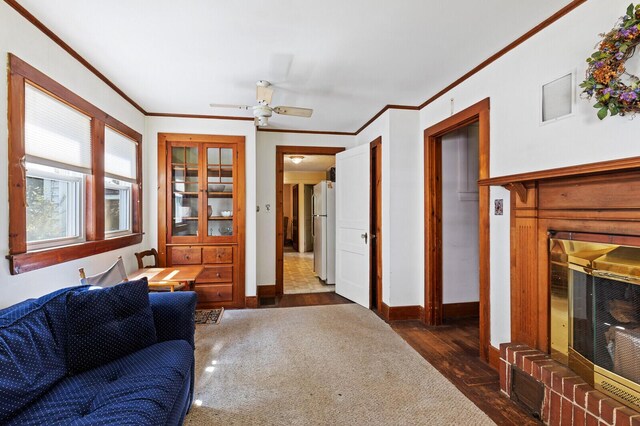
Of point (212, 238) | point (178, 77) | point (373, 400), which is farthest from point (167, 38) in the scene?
point (373, 400)

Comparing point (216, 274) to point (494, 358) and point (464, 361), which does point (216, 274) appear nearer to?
point (464, 361)

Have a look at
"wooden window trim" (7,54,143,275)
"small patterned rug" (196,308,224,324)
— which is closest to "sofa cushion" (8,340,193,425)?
"wooden window trim" (7,54,143,275)

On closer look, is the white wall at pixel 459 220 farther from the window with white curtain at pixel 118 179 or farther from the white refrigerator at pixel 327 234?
the window with white curtain at pixel 118 179

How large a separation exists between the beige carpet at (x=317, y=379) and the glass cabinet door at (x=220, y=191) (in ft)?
4.00

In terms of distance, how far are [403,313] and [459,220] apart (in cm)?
129

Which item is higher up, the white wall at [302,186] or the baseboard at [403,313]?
the white wall at [302,186]

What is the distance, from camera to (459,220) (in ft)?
11.7

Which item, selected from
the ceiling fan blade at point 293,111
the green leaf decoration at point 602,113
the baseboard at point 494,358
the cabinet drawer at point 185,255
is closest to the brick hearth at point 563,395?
the baseboard at point 494,358

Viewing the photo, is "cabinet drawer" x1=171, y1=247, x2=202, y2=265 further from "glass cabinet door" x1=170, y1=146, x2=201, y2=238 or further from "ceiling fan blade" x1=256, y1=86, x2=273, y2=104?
"ceiling fan blade" x1=256, y1=86, x2=273, y2=104

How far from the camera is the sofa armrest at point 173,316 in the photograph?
6.35 feet

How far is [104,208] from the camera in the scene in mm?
2844

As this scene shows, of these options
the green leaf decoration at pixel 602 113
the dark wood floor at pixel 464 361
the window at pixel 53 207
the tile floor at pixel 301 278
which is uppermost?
the green leaf decoration at pixel 602 113

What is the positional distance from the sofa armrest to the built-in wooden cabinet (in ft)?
6.01

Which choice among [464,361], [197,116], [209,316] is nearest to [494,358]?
[464,361]
